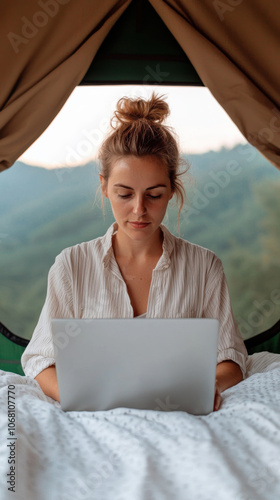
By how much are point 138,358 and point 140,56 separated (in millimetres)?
1599

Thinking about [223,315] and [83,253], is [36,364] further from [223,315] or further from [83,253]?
[223,315]

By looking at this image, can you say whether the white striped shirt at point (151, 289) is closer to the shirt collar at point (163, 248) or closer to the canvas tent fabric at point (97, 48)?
the shirt collar at point (163, 248)

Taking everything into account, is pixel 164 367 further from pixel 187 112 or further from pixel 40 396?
pixel 187 112

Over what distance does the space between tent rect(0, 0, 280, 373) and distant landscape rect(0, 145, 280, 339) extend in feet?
0.95

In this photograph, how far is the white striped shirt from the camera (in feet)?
5.54

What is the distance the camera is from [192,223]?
2.43 m

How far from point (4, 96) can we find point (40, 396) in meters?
1.27

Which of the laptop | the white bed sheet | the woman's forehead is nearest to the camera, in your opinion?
the white bed sheet

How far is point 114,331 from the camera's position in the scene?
108 centimetres

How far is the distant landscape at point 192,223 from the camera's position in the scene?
2379 millimetres

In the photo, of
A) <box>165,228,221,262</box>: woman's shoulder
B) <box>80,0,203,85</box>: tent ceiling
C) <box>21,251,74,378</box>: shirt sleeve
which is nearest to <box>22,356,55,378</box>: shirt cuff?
<box>21,251,74,378</box>: shirt sleeve

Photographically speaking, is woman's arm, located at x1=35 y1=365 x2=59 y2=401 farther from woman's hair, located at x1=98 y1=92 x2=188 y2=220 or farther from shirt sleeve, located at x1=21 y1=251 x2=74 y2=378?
woman's hair, located at x1=98 y1=92 x2=188 y2=220

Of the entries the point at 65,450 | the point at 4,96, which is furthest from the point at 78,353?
the point at 4,96

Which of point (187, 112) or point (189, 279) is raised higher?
point (187, 112)
